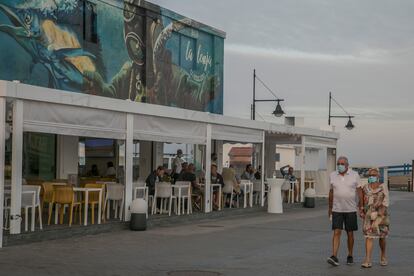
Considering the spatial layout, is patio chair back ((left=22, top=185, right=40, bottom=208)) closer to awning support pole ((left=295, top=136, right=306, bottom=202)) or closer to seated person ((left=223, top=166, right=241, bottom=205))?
seated person ((left=223, top=166, right=241, bottom=205))

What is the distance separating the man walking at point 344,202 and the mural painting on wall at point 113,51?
992 cm

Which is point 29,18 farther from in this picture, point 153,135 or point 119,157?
point 119,157

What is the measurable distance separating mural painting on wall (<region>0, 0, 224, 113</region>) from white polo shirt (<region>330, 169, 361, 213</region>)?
9.94 metres

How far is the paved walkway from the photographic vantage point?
10.7 metres

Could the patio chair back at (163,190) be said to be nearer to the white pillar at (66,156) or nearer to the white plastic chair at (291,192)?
the white pillar at (66,156)

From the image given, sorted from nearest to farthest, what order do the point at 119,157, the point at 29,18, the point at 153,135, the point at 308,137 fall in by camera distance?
the point at 153,135, the point at 29,18, the point at 119,157, the point at 308,137

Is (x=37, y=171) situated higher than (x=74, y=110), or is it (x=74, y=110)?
(x=74, y=110)

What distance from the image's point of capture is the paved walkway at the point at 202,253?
423 inches

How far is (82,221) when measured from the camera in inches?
647

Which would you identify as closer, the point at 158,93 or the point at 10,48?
the point at 10,48

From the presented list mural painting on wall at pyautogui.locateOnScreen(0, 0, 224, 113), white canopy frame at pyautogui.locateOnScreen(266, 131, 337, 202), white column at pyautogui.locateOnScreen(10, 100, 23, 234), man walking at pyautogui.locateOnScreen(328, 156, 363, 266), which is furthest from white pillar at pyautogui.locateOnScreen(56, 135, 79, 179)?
man walking at pyautogui.locateOnScreen(328, 156, 363, 266)

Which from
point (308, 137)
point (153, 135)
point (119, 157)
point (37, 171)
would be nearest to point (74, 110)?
point (153, 135)

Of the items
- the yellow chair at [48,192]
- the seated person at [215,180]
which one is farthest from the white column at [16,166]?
the seated person at [215,180]

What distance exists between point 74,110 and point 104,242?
2828 mm
